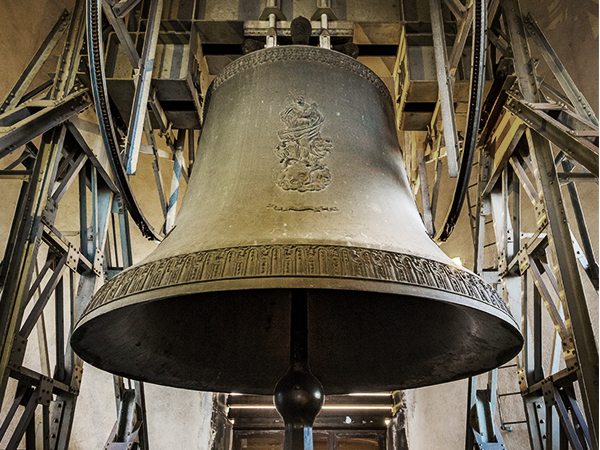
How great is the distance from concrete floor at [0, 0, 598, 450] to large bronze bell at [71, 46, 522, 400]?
10.4 feet

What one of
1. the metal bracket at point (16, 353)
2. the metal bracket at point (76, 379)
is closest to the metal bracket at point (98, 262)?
the metal bracket at point (76, 379)

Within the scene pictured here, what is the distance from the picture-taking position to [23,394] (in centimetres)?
265

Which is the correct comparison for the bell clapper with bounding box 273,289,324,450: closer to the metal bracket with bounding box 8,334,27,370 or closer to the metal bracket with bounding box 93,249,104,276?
the metal bracket with bounding box 8,334,27,370

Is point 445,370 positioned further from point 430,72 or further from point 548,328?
point 548,328

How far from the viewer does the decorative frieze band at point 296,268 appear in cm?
149

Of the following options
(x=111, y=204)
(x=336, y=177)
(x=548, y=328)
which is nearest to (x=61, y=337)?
(x=111, y=204)

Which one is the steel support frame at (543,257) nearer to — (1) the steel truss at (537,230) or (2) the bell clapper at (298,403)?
(1) the steel truss at (537,230)

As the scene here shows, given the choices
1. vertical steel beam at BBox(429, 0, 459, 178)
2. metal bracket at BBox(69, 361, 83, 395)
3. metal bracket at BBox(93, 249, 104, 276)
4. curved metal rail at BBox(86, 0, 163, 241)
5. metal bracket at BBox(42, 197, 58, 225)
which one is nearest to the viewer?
curved metal rail at BBox(86, 0, 163, 241)

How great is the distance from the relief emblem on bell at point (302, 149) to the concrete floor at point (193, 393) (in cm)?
385

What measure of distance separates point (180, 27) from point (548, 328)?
4.66 m

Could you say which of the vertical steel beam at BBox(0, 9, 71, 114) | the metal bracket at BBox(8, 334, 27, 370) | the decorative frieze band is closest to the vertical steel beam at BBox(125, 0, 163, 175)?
the vertical steel beam at BBox(0, 9, 71, 114)

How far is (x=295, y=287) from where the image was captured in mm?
1430

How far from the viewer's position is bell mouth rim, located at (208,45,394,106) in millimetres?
2553

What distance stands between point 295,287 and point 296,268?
0.07 m
